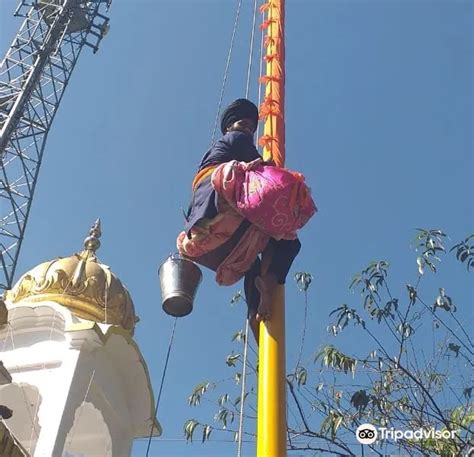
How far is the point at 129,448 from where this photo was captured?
10.2 m

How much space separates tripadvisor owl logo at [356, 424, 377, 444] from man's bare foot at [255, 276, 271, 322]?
3388 mm

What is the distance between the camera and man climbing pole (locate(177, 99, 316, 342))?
11.2 ft

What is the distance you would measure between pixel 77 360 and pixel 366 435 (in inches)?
172

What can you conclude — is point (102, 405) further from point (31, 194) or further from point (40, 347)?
point (31, 194)

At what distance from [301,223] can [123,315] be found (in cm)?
739

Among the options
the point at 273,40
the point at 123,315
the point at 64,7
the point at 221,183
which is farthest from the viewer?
the point at 64,7

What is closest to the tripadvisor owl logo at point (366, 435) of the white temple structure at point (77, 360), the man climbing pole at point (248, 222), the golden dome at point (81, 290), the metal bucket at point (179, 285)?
the man climbing pole at point (248, 222)

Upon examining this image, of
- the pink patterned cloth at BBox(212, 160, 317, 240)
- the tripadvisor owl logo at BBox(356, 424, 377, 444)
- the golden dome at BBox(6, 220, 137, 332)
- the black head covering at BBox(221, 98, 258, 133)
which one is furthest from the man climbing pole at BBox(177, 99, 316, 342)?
the golden dome at BBox(6, 220, 137, 332)

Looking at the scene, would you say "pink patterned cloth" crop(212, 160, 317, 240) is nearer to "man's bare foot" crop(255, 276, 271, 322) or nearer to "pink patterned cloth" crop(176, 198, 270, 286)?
"pink patterned cloth" crop(176, 198, 270, 286)

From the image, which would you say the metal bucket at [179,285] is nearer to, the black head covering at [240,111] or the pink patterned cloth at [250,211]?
the pink patterned cloth at [250,211]

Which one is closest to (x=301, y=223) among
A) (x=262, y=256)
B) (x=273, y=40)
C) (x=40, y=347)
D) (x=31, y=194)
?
(x=262, y=256)

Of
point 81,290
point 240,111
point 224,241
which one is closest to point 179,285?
point 224,241

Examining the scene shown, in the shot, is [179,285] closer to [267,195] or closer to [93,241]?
[267,195]

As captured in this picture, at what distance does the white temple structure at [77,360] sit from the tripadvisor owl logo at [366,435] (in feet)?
13.1
